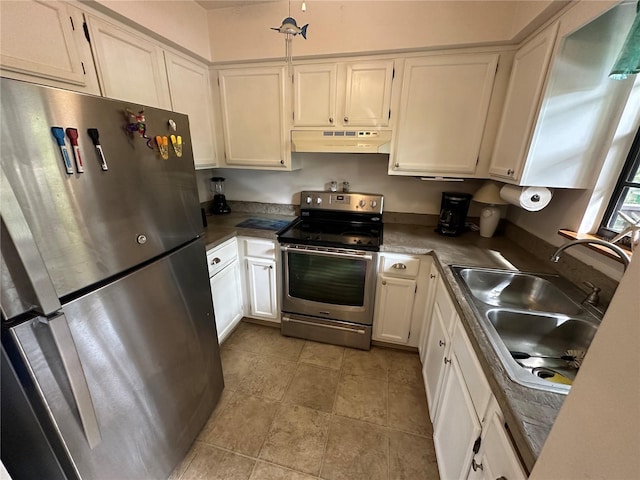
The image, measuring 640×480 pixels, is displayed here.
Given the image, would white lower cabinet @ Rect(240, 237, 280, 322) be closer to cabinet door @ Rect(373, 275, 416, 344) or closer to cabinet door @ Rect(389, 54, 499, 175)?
cabinet door @ Rect(373, 275, 416, 344)

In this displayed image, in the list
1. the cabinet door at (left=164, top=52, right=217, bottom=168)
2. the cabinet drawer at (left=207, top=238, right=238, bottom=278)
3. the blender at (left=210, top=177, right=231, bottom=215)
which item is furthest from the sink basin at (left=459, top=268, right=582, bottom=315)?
the blender at (left=210, top=177, right=231, bottom=215)

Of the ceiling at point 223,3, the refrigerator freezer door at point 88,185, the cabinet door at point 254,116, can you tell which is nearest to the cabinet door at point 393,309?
the cabinet door at point 254,116

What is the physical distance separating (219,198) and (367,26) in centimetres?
182

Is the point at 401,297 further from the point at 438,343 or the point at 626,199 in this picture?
the point at 626,199

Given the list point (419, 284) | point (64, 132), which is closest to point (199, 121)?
point (64, 132)

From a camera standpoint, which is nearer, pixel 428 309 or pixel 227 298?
pixel 428 309

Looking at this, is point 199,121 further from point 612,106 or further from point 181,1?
point 612,106

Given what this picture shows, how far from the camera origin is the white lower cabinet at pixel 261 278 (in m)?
2.07

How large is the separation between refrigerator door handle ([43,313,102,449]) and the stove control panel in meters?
1.83

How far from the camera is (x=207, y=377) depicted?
57.3 inches

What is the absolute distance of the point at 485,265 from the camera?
1.47 m

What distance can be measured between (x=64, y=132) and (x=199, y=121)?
4.69 ft

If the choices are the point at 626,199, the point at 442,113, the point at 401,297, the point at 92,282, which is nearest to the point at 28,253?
the point at 92,282

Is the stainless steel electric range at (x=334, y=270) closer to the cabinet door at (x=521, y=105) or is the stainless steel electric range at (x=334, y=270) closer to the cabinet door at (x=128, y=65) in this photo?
the cabinet door at (x=521, y=105)
